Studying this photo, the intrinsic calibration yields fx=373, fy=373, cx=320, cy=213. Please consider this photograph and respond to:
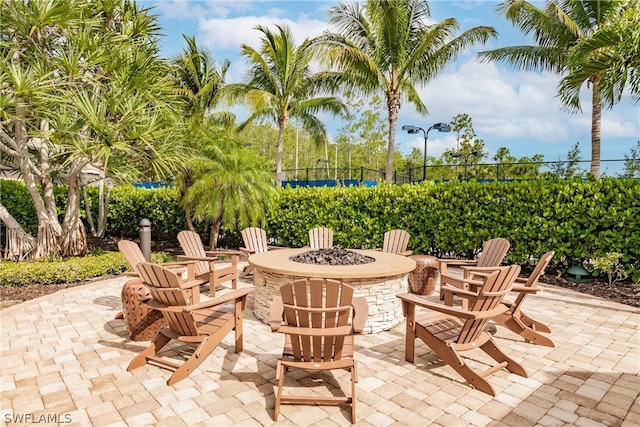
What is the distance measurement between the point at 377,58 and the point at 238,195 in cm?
800

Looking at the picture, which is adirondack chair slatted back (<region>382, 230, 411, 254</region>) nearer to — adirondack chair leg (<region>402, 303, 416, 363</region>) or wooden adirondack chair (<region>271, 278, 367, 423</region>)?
adirondack chair leg (<region>402, 303, 416, 363</region>)

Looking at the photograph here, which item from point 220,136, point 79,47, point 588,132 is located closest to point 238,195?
point 220,136

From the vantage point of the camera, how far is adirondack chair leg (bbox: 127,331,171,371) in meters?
3.52

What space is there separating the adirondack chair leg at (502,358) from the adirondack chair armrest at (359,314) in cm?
123

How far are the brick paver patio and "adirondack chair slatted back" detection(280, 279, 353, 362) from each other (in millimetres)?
425

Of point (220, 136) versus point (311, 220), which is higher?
point (220, 136)

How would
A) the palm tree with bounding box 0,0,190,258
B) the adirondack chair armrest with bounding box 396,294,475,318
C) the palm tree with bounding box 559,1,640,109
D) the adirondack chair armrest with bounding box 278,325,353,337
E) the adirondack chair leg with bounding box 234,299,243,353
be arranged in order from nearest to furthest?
the adirondack chair armrest with bounding box 278,325,353,337 < the adirondack chair armrest with bounding box 396,294,475,318 < the adirondack chair leg with bounding box 234,299,243,353 < the palm tree with bounding box 559,1,640,109 < the palm tree with bounding box 0,0,190,258

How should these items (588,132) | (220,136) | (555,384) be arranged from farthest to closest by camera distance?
(588,132)
(220,136)
(555,384)

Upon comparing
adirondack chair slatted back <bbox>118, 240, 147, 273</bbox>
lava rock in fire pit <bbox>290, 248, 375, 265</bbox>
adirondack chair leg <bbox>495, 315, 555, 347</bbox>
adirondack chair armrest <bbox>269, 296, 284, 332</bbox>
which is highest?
adirondack chair slatted back <bbox>118, 240, 147, 273</bbox>

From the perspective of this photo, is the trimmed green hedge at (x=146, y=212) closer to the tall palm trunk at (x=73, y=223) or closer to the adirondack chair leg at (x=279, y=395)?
the tall palm trunk at (x=73, y=223)

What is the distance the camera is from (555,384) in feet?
11.0

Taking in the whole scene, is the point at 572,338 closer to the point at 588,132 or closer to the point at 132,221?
the point at 588,132

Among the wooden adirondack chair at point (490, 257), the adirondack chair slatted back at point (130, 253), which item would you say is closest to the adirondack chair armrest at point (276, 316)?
the adirondack chair slatted back at point (130, 253)

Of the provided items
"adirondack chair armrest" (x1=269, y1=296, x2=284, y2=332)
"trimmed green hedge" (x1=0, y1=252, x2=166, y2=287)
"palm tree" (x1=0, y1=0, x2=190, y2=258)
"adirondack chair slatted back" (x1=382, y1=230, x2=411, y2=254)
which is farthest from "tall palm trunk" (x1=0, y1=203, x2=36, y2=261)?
"adirondack chair slatted back" (x1=382, y1=230, x2=411, y2=254)
